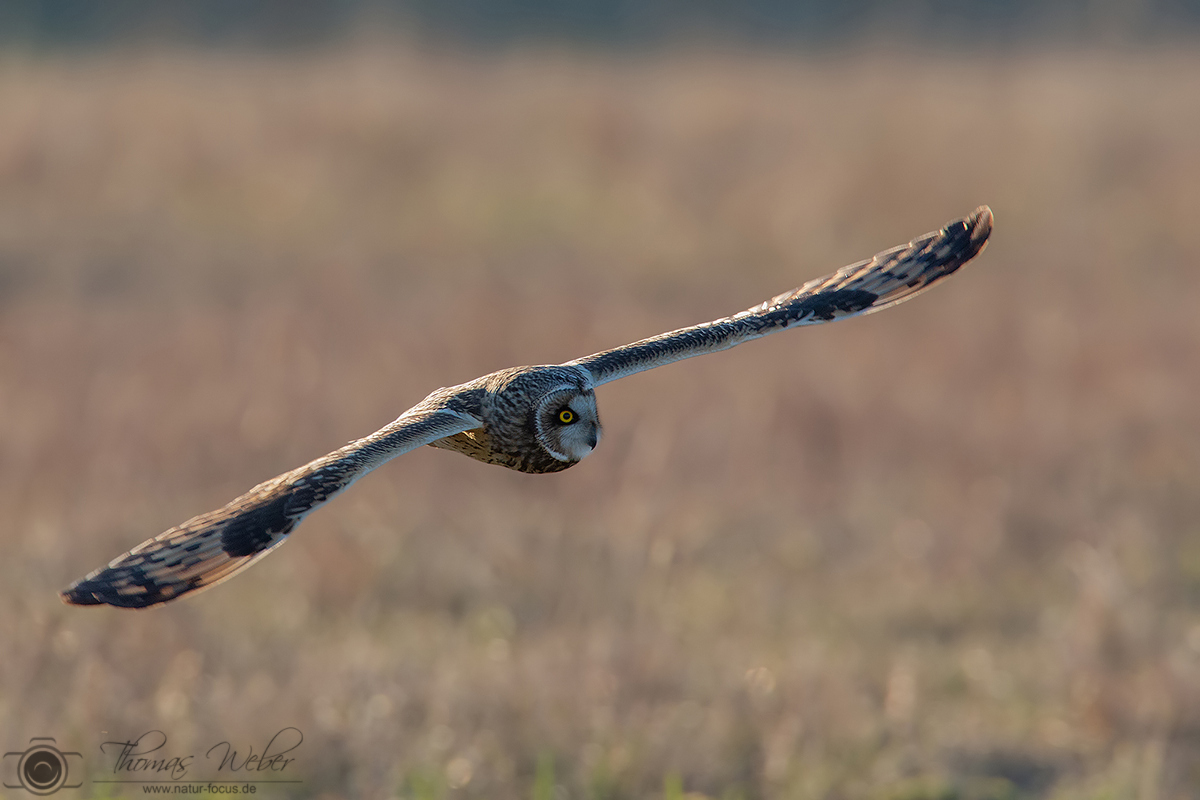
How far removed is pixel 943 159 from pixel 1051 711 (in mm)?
9284

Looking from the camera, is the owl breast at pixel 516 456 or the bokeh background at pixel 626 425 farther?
the bokeh background at pixel 626 425

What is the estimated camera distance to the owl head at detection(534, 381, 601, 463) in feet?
11.3

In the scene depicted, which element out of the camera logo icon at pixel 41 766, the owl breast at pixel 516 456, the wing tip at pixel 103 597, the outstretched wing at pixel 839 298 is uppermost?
the outstretched wing at pixel 839 298

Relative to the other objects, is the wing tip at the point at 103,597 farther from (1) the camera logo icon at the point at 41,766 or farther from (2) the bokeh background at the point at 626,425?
(1) the camera logo icon at the point at 41,766

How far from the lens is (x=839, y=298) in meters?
4.46

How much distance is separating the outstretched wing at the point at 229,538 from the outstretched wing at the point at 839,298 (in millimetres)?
925

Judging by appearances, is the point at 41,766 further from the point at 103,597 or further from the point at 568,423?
the point at 568,423

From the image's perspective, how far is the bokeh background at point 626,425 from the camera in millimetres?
6039

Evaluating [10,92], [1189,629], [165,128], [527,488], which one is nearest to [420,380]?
[527,488]

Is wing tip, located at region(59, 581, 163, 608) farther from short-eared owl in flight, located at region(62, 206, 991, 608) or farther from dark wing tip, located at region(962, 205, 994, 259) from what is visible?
dark wing tip, located at region(962, 205, 994, 259)

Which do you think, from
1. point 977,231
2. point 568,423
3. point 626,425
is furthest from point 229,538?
point 626,425

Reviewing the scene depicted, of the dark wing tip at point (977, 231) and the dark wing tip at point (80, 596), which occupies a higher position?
the dark wing tip at point (977, 231)

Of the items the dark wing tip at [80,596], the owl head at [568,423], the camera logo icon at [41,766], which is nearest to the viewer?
the dark wing tip at [80,596]

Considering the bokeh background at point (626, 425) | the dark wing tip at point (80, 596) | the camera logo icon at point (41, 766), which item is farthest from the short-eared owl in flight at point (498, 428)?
the camera logo icon at point (41, 766)
